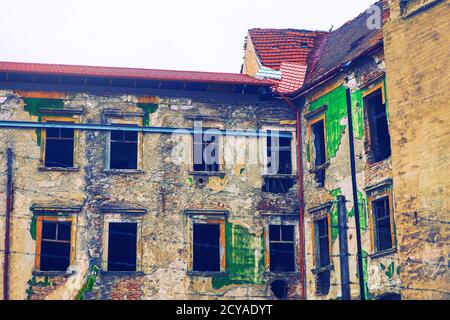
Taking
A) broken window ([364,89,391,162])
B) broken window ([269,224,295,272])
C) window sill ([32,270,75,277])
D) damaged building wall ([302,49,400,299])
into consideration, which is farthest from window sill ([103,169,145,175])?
broken window ([364,89,391,162])

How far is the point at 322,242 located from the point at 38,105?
839cm

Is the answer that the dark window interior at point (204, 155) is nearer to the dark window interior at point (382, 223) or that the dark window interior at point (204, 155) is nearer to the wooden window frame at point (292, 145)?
the wooden window frame at point (292, 145)

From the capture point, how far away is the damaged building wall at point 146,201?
25.7m

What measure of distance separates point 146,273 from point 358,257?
5.63 m

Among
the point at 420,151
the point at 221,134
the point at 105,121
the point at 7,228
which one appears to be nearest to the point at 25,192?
the point at 7,228

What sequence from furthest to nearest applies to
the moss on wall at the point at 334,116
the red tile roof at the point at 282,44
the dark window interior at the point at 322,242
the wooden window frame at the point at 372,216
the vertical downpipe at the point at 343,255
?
the red tile roof at the point at 282,44 → the dark window interior at the point at 322,242 → the moss on wall at the point at 334,116 → the wooden window frame at the point at 372,216 → the vertical downpipe at the point at 343,255

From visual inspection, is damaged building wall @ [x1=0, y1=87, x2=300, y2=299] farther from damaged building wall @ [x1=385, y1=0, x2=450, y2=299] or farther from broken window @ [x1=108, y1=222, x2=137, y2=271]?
damaged building wall @ [x1=385, y1=0, x2=450, y2=299]

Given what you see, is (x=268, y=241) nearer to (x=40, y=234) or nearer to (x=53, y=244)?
(x=53, y=244)

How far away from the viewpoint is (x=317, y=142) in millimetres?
26891

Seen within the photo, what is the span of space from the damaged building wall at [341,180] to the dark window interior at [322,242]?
26 mm

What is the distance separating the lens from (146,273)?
25891 mm

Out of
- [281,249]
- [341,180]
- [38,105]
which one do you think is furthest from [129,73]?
[341,180]

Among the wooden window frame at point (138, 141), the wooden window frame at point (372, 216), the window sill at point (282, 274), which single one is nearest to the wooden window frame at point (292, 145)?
the window sill at point (282, 274)

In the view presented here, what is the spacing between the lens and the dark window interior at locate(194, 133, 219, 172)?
1067 inches
